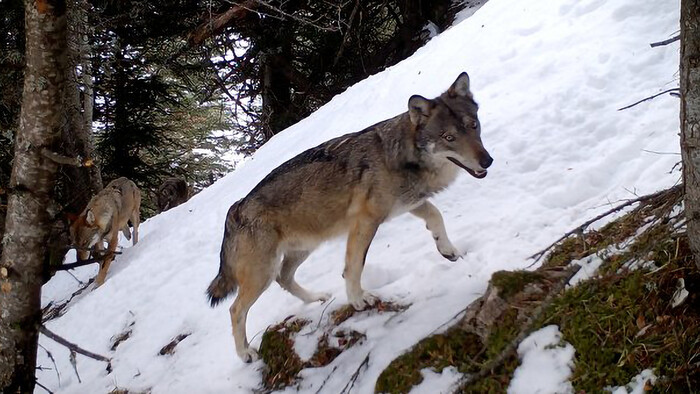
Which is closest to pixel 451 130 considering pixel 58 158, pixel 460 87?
pixel 460 87

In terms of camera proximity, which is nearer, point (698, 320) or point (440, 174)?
point (698, 320)

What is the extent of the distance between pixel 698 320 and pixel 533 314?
93 cm

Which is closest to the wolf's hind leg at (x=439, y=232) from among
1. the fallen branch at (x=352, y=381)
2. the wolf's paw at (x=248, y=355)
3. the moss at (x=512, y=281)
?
the moss at (x=512, y=281)

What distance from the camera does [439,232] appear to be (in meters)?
5.28

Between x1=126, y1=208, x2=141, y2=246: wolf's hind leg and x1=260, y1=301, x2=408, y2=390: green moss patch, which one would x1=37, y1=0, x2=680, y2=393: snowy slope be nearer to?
x1=260, y1=301, x2=408, y2=390: green moss patch

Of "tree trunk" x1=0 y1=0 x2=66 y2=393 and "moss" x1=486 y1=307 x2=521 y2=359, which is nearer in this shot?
"moss" x1=486 y1=307 x2=521 y2=359

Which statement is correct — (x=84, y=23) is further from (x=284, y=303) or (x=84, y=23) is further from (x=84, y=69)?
(x=284, y=303)

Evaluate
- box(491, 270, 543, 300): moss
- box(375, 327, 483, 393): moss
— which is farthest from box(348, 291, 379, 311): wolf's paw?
box(491, 270, 543, 300): moss

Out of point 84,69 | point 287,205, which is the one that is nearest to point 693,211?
point 287,205

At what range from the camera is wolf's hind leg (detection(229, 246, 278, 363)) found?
17.7ft

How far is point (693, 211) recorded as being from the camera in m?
2.87

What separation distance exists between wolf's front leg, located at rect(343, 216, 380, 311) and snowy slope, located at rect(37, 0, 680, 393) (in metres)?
0.22

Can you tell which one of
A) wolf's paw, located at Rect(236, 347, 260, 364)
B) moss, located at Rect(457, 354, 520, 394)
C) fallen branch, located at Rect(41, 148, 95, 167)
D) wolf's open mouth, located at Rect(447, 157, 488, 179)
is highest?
fallen branch, located at Rect(41, 148, 95, 167)

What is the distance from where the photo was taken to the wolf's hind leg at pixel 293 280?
19.1ft
